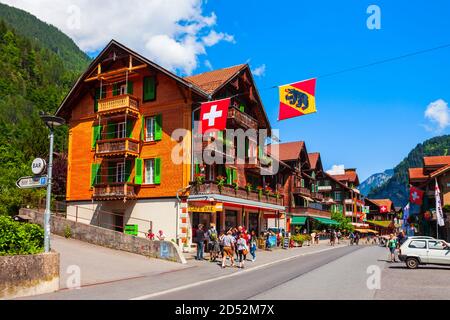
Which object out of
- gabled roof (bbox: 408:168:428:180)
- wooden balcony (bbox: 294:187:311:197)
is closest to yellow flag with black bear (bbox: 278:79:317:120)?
wooden balcony (bbox: 294:187:311:197)

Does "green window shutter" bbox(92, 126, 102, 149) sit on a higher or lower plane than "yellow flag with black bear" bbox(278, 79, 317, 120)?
higher

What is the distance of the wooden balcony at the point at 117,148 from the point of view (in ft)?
100

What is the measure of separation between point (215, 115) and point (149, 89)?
9119 millimetres

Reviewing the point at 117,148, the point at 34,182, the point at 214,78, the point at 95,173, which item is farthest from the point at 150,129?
the point at 34,182

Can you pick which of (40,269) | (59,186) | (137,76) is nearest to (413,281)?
(40,269)

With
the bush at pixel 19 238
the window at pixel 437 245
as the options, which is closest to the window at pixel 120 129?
the bush at pixel 19 238

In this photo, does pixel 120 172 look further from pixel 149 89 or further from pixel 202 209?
pixel 202 209

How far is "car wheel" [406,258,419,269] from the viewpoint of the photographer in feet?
70.3

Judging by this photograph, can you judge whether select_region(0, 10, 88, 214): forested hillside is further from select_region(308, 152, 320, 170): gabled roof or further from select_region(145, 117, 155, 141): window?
select_region(308, 152, 320, 170): gabled roof

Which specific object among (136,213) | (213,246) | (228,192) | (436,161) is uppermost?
(436,161)

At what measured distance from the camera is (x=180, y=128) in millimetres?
30031

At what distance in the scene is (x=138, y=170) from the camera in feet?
102

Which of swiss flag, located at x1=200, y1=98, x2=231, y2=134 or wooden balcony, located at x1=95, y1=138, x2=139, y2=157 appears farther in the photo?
wooden balcony, located at x1=95, y1=138, x2=139, y2=157
